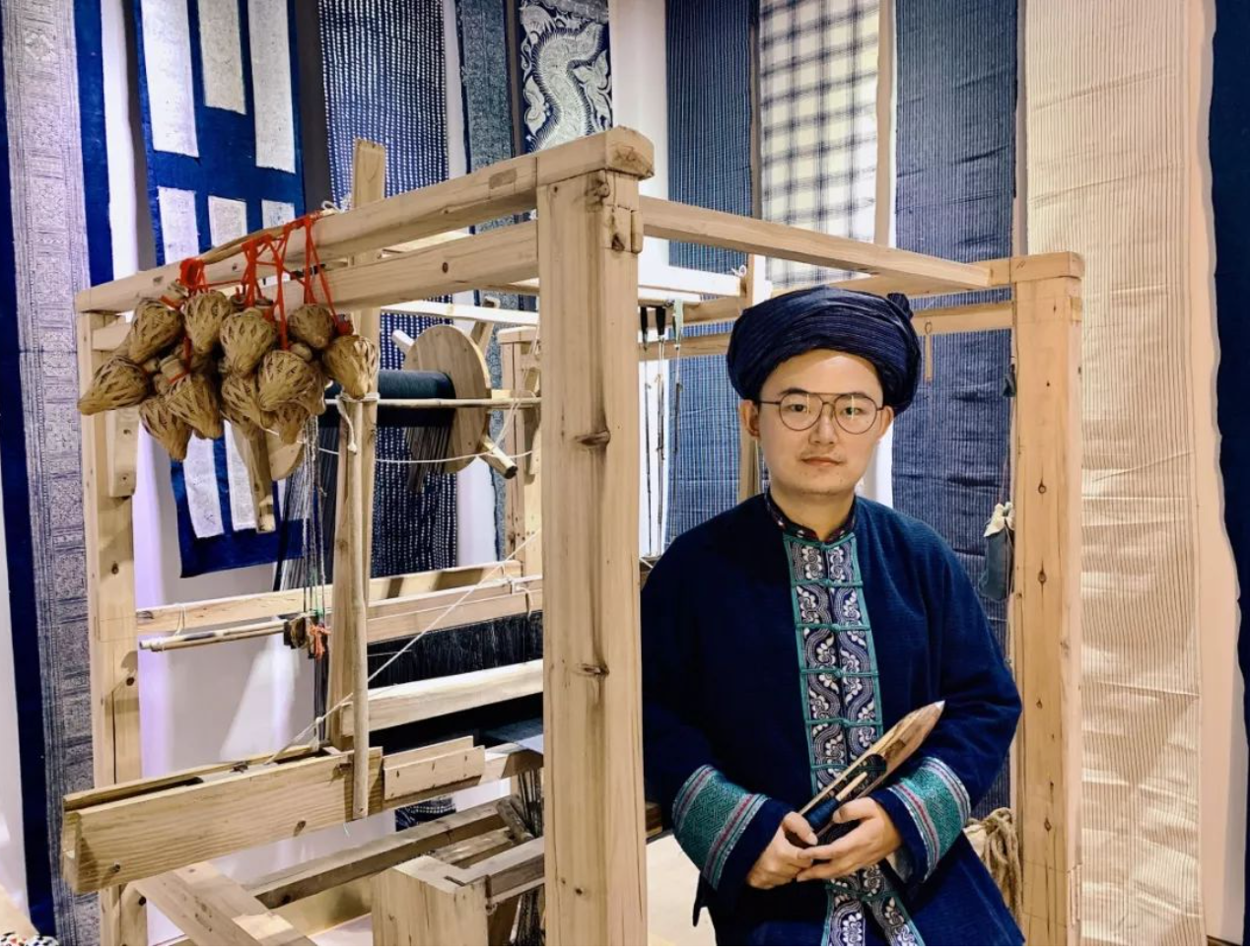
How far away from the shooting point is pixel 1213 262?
7.93ft

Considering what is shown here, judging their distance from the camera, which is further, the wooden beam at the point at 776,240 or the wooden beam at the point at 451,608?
the wooden beam at the point at 451,608

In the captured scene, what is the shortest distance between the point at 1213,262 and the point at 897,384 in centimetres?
158

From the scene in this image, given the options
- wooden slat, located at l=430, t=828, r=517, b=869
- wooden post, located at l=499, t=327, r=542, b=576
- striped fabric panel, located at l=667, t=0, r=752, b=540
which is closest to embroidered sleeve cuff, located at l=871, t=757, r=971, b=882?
wooden slat, located at l=430, t=828, r=517, b=869

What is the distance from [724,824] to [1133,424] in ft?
6.05

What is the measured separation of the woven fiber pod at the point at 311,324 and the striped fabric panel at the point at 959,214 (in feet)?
6.07

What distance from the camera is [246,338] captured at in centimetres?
119

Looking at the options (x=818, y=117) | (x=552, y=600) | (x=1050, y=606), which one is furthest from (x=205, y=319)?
(x=818, y=117)

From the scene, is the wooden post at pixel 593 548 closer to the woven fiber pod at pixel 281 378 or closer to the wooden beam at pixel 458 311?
the woven fiber pod at pixel 281 378

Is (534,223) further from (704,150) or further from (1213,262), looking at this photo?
(704,150)

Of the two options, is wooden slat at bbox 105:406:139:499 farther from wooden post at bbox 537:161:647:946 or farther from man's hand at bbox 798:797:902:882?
man's hand at bbox 798:797:902:882

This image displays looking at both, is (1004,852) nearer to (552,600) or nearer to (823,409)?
(823,409)

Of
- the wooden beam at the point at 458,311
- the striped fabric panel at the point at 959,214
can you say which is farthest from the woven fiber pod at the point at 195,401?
the striped fabric panel at the point at 959,214

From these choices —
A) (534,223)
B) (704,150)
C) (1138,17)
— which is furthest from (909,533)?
(704,150)

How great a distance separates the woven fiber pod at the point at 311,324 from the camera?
121cm
